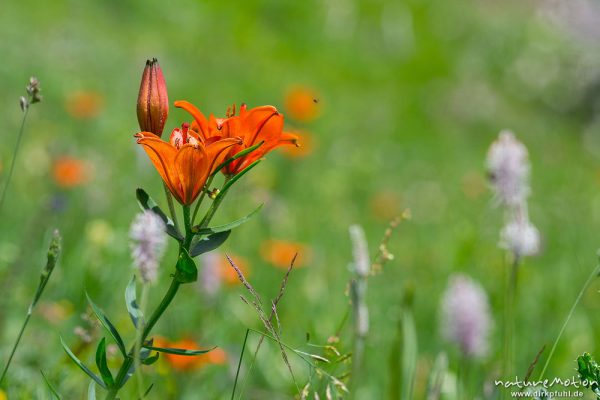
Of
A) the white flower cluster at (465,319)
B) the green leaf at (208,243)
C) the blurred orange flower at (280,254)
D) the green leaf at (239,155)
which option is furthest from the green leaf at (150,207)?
the blurred orange flower at (280,254)

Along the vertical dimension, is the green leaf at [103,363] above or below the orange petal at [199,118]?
below

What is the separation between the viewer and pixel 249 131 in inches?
55.2

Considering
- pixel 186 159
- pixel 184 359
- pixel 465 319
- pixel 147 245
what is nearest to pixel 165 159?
pixel 186 159

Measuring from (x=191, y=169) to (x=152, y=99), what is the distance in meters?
0.17

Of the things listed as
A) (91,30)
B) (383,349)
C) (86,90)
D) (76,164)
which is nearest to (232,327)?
(383,349)

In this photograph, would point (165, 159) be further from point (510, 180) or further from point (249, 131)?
point (510, 180)

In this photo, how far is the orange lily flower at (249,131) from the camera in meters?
1.38

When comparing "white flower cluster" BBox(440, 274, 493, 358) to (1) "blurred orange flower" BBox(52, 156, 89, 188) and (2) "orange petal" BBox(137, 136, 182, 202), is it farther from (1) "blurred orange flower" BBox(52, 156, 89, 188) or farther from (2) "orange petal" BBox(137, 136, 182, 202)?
(1) "blurred orange flower" BBox(52, 156, 89, 188)

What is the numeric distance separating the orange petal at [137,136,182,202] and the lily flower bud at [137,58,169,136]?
0.08 meters

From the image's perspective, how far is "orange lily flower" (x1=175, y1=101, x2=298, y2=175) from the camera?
1.38 meters

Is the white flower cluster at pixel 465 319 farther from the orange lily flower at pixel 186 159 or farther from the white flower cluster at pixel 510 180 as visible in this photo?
the orange lily flower at pixel 186 159

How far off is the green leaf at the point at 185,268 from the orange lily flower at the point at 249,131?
0.71 feet

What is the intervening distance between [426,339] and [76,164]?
1.83 metres

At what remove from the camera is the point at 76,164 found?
3.54 meters
